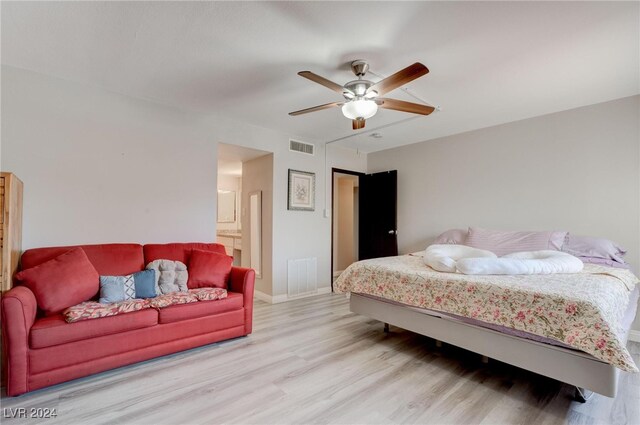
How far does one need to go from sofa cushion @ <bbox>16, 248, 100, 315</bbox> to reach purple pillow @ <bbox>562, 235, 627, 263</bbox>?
4.60 meters

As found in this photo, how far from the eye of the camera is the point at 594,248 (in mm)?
3021

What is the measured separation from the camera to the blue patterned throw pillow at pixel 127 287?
245 centimetres

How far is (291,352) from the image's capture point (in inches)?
104

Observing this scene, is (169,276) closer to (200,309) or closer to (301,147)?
(200,309)

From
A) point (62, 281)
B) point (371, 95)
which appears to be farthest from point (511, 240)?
point (62, 281)

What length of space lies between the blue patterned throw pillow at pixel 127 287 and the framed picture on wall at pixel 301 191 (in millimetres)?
2198

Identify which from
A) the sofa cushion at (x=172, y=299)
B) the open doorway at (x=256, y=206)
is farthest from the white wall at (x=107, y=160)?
the sofa cushion at (x=172, y=299)

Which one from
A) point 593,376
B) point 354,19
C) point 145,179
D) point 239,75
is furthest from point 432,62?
point 145,179

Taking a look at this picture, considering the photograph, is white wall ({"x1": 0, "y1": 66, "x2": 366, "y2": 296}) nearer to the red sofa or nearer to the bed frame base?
the red sofa

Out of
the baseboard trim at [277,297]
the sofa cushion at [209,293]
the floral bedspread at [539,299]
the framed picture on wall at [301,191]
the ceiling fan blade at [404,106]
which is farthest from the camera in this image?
the framed picture on wall at [301,191]

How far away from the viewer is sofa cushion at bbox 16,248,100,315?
218 centimetres

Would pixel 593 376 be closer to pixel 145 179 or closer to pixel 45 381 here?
pixel 45 381

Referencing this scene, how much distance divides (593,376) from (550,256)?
4.30ft

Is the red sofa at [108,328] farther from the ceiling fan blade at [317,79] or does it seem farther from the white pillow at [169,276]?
the ceiling fan blade at [317,79]
